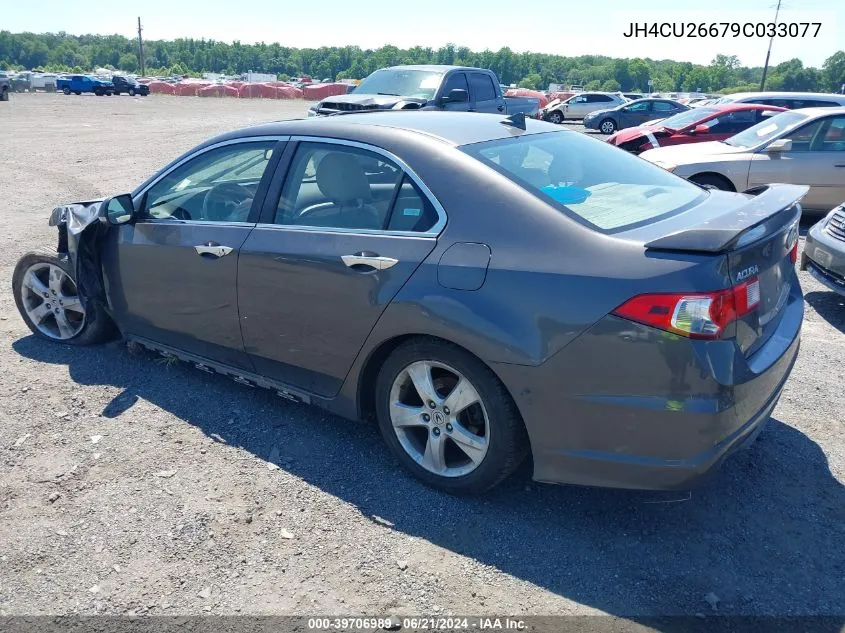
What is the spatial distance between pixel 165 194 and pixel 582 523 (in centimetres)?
304

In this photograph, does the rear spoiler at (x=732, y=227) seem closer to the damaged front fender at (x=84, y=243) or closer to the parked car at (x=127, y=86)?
the damaged front fender at (x=84, y=243)

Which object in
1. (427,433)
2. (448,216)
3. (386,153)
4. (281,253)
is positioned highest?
(386,153)

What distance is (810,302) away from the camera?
6.18 m

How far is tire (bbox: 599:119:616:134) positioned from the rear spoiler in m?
23.3

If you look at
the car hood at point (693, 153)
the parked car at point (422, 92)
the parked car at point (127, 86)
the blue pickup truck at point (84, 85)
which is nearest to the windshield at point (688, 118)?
the parked car at point (422, 92)

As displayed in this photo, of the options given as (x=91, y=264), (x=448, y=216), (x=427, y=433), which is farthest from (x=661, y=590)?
(x=91, y=264)

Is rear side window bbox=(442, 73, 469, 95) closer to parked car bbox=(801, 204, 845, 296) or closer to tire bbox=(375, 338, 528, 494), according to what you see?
parked car bbox=(801, 204, 845, 296)

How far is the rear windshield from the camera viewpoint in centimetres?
308

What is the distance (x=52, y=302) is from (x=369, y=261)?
2975mm

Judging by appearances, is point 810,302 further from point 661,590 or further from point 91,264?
point 91,264

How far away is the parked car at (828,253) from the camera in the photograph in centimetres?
564

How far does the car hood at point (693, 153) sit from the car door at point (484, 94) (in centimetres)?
466

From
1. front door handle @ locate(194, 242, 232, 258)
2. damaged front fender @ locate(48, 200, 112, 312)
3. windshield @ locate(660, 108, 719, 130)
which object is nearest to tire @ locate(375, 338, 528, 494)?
front door handle @ locate(194, 242, 232, 258)

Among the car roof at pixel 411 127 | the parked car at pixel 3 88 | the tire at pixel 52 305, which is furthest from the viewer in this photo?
the parked car at pixel 3 88
